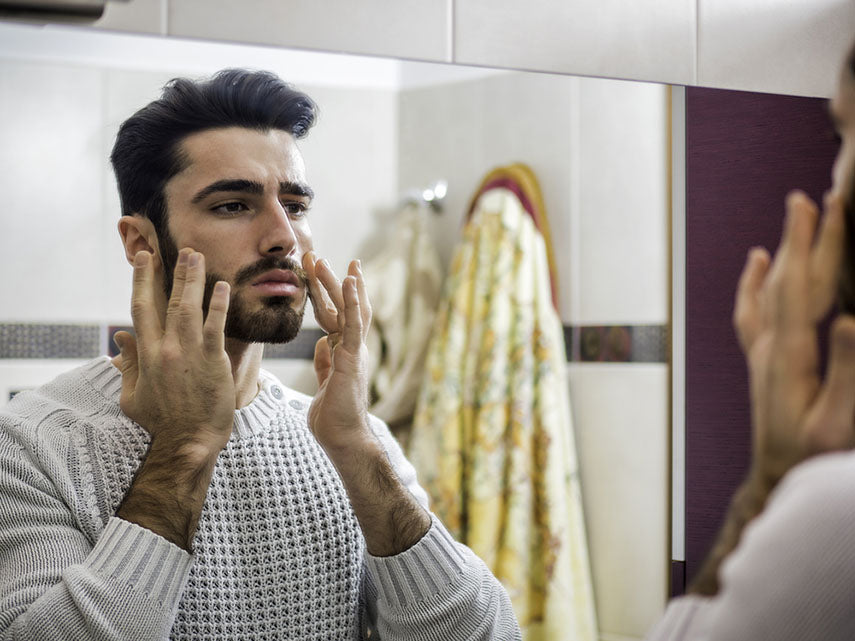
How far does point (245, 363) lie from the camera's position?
2.66 feet

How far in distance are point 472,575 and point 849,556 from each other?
45cm

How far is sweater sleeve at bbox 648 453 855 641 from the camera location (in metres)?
0.47

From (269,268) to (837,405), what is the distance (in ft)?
1.40

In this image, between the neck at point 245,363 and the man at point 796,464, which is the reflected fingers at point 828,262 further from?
the neck at point 245,363

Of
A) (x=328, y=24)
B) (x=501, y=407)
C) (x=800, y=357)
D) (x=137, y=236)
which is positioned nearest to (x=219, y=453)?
(x=137, y=236)

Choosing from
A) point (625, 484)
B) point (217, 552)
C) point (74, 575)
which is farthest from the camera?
point (625, 484)

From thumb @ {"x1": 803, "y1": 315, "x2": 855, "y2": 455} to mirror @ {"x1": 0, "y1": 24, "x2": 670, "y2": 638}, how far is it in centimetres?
39

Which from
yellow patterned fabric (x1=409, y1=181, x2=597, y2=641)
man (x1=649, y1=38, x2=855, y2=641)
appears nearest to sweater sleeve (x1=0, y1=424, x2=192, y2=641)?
man (x1=649, y1=38, x2=855, y2=641)

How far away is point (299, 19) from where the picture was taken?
0.77 metres

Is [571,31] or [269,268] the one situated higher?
[571,31]

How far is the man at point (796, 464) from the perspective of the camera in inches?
18.8

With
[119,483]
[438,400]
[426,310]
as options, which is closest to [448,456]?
[438,400]

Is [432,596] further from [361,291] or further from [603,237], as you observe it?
[603,237]

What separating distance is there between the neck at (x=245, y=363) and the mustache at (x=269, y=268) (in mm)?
55
